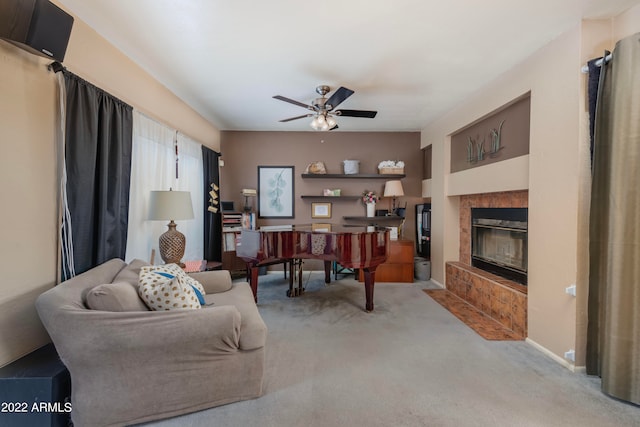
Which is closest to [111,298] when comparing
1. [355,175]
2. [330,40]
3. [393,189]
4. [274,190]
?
[330,40]

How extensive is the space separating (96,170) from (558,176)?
11.7 feet

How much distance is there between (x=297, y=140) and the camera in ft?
16.7

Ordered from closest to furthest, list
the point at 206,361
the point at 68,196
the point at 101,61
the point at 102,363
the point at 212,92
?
the point at 102,363
the point at 206,361
the point at 68,196
the point at 101,61
the point at 212,92

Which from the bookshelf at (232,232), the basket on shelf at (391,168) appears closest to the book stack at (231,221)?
the bookshelf at (232,232)

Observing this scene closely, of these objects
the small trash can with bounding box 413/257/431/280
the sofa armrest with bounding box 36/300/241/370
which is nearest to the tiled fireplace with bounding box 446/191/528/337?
the small trash can with bounding box 413/257/431/280

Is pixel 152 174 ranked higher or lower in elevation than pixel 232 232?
higher

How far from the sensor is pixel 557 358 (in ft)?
7.22

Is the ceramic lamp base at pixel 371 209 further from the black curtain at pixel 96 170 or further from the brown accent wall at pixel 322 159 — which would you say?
the black curtain at pixel 96 170

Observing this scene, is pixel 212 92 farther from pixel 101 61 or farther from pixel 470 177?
pixel 470 177

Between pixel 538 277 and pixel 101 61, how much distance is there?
13.1 feet

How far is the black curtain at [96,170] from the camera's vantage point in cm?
195

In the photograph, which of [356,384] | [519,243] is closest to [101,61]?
[356,384]

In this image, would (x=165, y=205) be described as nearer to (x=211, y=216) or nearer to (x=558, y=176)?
(x=211, y=216)

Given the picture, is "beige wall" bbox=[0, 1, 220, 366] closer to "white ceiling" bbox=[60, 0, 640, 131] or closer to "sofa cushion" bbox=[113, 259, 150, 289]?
"sofa cushion" bbox=[113, 259, 150, 289]
